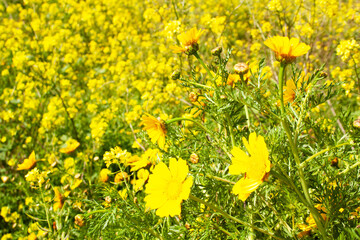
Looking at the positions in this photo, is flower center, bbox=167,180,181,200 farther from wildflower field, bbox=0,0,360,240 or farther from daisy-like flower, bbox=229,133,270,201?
daisy-like flower, bbox=229,133,270,201

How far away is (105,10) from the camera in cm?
601

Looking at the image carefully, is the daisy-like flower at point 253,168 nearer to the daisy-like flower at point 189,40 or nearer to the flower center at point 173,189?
the flower center at point 173,189

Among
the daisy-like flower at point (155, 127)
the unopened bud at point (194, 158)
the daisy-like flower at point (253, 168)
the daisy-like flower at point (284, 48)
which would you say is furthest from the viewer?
the unopened bud at point (194, 158)

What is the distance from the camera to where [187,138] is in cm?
→ 133

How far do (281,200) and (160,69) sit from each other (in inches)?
101

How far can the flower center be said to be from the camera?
36.8 inches

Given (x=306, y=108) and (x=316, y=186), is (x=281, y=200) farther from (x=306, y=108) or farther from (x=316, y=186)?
(x=306, y=108)

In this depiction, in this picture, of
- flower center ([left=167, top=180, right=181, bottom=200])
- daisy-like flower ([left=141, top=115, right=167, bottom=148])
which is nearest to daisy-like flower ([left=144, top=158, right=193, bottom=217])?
flower center ([left=167, top=180, right=181, bottom=200])

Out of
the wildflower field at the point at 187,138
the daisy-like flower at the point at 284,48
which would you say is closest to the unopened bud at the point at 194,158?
the wildflower field at the point at 187,138

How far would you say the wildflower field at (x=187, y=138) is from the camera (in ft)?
3.16

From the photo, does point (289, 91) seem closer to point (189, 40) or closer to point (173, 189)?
point (189, 40)

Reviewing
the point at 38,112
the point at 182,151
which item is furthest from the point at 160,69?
the point at 182,151

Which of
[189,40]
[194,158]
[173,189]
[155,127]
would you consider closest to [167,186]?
[173,189]

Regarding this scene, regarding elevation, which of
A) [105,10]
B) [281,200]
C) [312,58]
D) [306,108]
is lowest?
[281,200]
